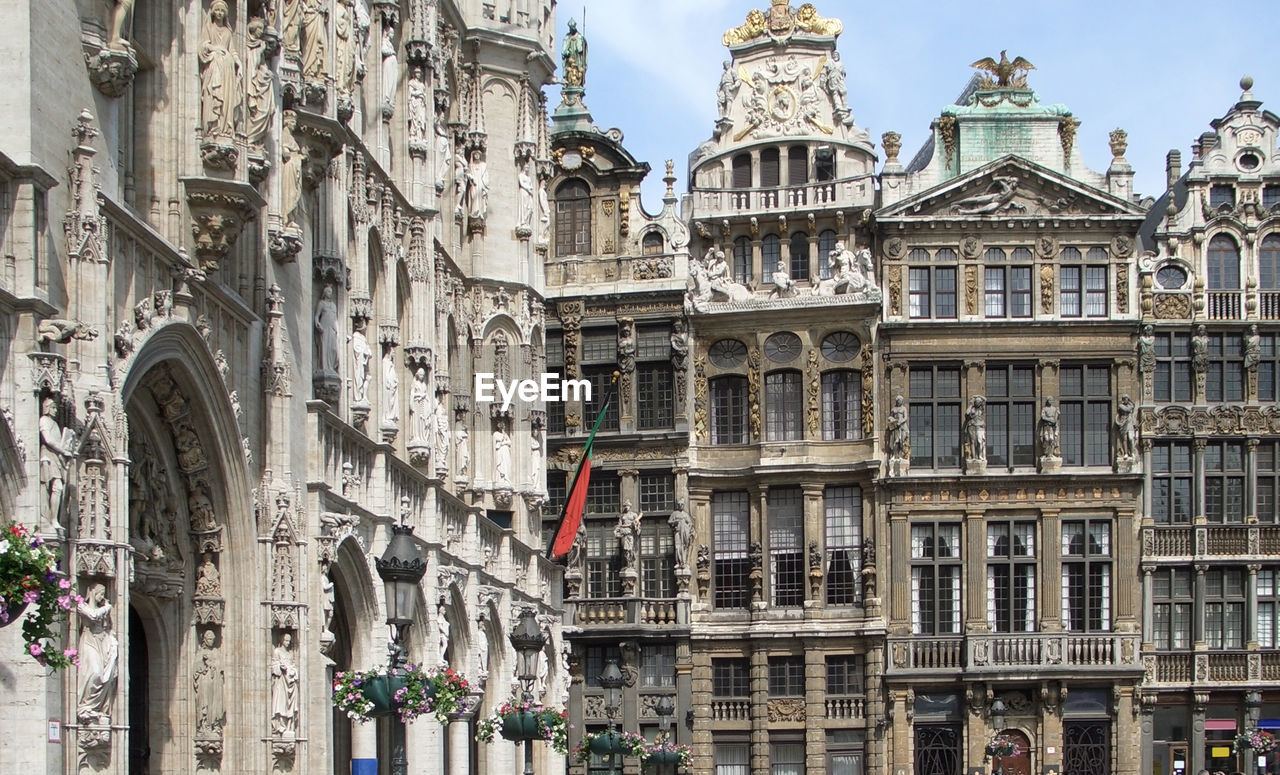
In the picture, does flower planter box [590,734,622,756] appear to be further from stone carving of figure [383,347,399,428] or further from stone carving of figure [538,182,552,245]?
stone carving of figure [538,182,552,245]

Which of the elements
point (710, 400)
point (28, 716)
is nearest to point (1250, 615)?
point (710, 400)

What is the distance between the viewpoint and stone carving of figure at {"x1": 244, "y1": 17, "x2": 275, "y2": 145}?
74.2ft

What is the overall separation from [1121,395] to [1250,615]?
6.33m

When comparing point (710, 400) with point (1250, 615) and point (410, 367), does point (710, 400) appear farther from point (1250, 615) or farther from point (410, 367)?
point (410, 367)

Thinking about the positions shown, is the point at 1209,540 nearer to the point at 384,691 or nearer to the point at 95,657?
the point at 384,691

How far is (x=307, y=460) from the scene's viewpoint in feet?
85.6

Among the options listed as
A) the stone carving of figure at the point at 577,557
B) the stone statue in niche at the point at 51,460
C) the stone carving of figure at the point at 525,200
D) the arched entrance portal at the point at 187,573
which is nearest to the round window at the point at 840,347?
the stone carving of figure at the point at 577,557

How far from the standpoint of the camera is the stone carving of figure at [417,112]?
3438cm

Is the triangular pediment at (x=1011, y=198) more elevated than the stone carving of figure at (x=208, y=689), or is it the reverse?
the triangular pediment at (x=1011, y=198)

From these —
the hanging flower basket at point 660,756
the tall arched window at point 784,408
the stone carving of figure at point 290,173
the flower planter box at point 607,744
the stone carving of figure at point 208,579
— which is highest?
the stone carving of figure at point 290,173

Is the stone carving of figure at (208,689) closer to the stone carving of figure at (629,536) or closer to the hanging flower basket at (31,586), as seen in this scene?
the hanging flower basket at (31,586)

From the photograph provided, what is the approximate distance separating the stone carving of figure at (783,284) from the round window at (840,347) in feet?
4.98

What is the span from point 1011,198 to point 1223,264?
581 cm

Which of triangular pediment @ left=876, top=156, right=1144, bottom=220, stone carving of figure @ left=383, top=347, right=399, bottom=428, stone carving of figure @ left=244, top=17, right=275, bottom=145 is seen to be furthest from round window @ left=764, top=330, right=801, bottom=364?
stone carving of figure @ left=244, top=17, right=275, bottom=145
